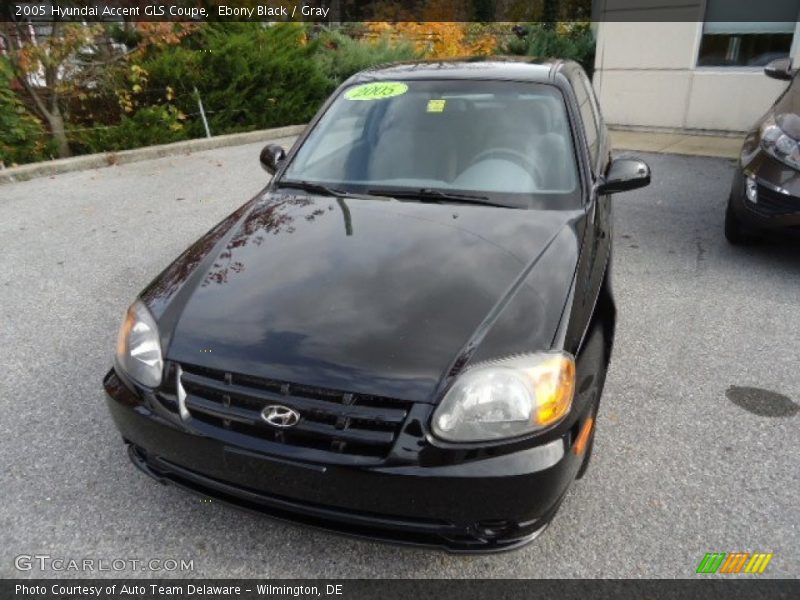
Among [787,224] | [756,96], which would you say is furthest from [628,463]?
[756,96]

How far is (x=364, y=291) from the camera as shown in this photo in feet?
7.32

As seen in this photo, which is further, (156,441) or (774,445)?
(774,445)

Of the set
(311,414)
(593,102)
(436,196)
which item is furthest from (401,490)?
(593,102)

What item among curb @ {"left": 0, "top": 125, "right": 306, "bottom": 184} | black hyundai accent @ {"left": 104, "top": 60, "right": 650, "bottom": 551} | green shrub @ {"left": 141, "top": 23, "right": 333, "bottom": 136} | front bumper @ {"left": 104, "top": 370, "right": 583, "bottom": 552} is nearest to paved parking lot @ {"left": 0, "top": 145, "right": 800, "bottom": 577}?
front bumper @ {"left": 104, "top": 370, "right": 583, "bottom": 552}

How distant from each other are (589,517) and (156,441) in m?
1.57

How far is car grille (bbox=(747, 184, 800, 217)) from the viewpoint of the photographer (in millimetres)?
4070

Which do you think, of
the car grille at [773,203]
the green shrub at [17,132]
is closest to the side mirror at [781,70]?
the car grille at [773,203]

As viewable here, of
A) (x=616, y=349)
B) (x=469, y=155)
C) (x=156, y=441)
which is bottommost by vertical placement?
(x=616, y=349)

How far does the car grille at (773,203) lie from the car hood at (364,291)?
2.30m

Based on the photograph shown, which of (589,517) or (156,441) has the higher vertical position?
(156,441)

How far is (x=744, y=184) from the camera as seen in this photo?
14.4ft

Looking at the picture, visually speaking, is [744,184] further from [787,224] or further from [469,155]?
[469,155]

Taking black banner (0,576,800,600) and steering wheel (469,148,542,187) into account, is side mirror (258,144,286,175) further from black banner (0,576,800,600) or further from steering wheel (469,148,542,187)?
black banner (0,576,800,600)

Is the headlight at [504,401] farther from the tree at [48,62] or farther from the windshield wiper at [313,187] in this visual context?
the tree at [48,62]
